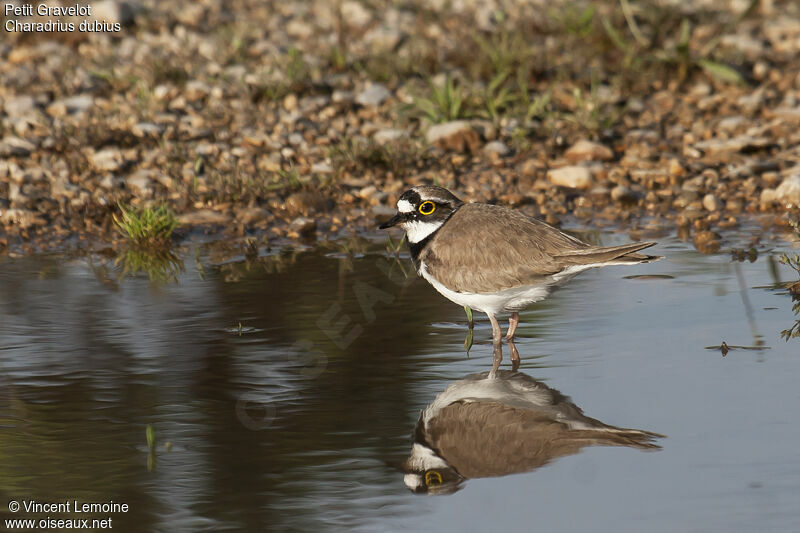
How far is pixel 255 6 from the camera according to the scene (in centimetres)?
1744

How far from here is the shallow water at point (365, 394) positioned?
5.27 meters

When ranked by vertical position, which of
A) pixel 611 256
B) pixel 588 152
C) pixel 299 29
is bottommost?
pixel 611 256

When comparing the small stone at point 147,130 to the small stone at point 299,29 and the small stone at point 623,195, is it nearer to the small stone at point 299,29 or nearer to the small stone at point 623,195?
the small stone at point 299,29

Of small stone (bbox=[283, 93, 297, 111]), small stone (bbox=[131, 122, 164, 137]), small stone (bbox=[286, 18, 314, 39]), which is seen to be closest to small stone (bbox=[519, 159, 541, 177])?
small stone (bbox=[283, 93, 297, 111])

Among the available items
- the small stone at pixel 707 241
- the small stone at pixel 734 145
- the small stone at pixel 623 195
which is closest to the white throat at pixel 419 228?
the small stone at pixel 707 241

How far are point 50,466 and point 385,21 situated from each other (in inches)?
443

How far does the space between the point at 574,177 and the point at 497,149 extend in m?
0.96

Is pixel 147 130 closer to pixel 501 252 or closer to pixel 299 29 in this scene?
pixel 299 29

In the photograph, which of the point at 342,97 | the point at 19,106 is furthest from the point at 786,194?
the point at 19,106

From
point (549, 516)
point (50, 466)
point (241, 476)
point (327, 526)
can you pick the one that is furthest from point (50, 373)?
point (549, 516)

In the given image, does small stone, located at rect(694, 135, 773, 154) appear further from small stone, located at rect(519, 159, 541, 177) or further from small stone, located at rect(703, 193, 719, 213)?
small stone, located at rect(519, 159, 541, 177)

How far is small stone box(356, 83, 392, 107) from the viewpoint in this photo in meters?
13.5

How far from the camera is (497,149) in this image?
12359mm

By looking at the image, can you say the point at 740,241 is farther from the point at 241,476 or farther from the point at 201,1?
the point at 201,1
